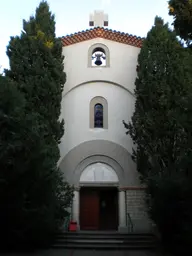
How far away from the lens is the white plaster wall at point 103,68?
1855 centimetres

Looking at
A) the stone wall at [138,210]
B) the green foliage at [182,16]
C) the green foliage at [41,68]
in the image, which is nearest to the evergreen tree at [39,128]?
the green foliage at [41,68]

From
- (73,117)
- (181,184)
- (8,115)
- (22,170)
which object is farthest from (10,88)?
(73,117)

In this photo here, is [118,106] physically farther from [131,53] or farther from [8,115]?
[8,115]

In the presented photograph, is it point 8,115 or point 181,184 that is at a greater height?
point 8,115

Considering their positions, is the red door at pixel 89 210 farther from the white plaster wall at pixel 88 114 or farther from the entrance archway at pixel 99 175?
the white plaster wall at pixel 88 114

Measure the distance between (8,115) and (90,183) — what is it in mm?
8591

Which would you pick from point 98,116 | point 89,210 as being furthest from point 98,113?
point 89,210

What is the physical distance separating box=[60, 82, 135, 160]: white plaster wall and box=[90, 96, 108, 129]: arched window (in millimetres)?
164

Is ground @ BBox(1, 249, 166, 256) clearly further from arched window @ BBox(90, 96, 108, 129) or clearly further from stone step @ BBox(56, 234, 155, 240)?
arched window @ BBox(90, 96, 108, 129)

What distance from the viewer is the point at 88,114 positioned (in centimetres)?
1811

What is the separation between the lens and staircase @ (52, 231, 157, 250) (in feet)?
40.6

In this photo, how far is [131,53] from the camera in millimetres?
19031

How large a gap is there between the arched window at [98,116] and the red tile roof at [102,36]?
3.78 metres

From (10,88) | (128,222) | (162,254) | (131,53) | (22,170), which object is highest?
(131,53)
